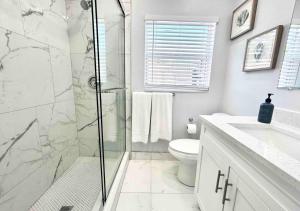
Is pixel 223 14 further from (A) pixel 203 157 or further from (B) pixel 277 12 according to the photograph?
(A) pixel 203 157

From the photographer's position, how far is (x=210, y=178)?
105cm

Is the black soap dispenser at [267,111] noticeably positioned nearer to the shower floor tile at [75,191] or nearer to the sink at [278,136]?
the sink at [278,136]

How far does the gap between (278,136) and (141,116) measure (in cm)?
134

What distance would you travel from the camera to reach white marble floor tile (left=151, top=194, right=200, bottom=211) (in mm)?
1338

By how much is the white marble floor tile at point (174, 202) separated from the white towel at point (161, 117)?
657mm

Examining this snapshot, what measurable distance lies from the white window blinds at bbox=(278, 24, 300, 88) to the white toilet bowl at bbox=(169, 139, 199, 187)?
94cm

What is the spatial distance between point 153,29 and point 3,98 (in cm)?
157

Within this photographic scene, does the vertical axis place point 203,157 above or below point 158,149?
above

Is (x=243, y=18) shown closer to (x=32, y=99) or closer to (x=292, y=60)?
(x=292, y=60)

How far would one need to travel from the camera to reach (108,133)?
4.50 ft

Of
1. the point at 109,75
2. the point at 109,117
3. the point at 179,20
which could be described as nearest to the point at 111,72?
the point at 109,75

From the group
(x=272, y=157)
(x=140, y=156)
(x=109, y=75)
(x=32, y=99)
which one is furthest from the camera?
(x=140, y=156)

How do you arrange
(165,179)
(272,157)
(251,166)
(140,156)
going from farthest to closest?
(140,156)
(165,179)
(251,166)
(272,157)

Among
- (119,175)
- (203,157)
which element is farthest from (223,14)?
(119,175)
